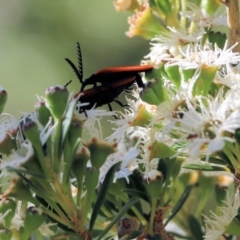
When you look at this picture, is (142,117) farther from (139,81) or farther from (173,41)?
(173,41)

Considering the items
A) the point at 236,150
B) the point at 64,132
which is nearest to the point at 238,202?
the point at 236,150

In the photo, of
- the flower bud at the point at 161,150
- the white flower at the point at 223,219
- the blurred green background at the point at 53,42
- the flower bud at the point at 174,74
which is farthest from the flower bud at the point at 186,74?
the blurred green background at the point at 53,42

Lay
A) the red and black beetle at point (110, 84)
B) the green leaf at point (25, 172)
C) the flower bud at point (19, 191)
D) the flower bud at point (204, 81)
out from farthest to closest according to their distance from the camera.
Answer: the red and black beetle at point (110, 84)
the flower bud at point (204, 81)
the flower bud at point (19, 191)
the green leaf at point (25, 172)

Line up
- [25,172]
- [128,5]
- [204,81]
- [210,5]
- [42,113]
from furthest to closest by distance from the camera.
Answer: [128,5], [210,5], [204,81], [42,113], [25,172]

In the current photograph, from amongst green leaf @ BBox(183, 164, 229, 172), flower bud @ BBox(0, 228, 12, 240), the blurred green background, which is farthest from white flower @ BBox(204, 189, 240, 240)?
the blurred green background

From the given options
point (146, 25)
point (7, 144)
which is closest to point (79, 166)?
point (7, 144)

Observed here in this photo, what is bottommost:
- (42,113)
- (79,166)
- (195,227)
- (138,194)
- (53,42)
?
(53,42)

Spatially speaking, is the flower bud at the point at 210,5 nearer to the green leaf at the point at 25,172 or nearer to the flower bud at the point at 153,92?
the flower bud at the point at 153,92
